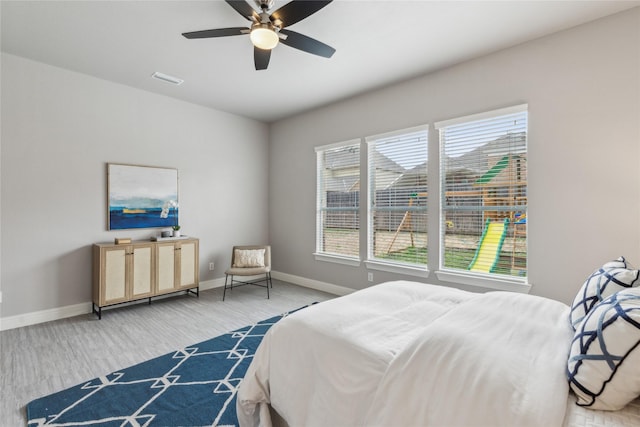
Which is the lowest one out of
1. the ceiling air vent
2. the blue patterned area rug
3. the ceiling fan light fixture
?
the blue patterned area rug

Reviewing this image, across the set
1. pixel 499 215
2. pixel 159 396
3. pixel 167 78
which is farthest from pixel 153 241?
Answer: pixel 499 215

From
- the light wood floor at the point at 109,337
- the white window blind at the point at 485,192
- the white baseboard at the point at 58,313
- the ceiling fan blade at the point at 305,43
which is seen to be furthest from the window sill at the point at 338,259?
the ceiling fan blade at the point at 305,43

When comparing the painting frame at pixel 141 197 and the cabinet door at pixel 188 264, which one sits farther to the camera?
the cabinet door at pixel 188 264

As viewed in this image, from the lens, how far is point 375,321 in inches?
62.6

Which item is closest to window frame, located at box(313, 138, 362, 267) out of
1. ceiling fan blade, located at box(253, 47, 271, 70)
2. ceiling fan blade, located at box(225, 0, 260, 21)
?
ceiling fan blade, located at box(253, 47, 271, 70)

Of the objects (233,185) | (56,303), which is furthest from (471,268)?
(56,303)

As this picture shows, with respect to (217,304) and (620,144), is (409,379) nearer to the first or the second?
(620,144)

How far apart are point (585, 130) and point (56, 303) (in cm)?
580

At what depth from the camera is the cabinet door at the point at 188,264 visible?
13.7 feet

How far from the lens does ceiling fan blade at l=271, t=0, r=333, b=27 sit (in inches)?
78.9

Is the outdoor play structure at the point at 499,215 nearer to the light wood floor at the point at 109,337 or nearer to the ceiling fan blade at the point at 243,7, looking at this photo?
the light wood floor at the point at 109,337

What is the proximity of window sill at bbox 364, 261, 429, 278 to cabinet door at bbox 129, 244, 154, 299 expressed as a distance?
9.46 feet

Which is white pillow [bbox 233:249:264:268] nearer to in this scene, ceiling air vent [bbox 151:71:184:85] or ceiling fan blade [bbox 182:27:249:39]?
ceiling air vent [bbox 151:71:184:85]

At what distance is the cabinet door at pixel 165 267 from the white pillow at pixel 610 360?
13.7 ft
